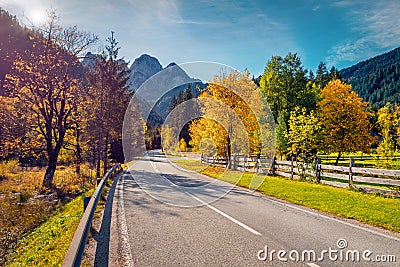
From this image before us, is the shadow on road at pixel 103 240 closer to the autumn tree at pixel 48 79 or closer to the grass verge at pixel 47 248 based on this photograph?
the grass verge at pixel 47 248

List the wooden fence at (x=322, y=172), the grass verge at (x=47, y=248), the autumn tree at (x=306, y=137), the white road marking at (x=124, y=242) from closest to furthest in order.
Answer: the white road marking at (x=124, y=242) → the grass verge at (x=47, y=248) → the wooden fence at (x=322, y=172) → the autumn tree at (x=306, y=137)

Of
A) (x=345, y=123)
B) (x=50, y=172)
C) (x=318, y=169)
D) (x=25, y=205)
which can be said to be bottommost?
(x=25, y=205)

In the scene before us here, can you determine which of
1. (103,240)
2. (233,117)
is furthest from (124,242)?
(233,117)

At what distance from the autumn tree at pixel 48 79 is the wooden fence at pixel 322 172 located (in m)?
13.8

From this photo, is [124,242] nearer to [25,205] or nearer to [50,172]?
[25,205]

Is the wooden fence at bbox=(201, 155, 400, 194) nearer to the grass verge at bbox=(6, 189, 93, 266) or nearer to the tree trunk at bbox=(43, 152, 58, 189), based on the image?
the grass verge at bbox=(6, 189, 93, 266)

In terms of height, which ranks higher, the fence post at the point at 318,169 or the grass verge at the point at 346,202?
the fence post at the point at 318,169

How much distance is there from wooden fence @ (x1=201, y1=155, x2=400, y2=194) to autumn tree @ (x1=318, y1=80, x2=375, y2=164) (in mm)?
11954

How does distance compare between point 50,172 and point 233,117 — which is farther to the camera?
point 233,117

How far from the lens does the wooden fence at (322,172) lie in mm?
11328

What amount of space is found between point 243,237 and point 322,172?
10.7 metres

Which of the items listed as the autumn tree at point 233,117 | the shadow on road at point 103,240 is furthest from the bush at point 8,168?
the shadow on road at point 103,240

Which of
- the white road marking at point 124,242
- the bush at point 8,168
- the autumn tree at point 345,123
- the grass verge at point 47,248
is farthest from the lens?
the autumn tree at point 345,123

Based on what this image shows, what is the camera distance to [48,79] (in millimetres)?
18312
